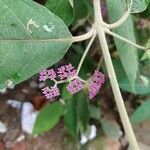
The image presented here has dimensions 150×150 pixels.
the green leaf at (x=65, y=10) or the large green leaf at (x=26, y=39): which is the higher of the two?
the large green leaf at (x=26, y=39)

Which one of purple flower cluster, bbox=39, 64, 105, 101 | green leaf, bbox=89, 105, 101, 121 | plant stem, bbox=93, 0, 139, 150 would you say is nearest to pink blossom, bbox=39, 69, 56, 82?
purple flower cluster, bbox=39, 64, 105, 101

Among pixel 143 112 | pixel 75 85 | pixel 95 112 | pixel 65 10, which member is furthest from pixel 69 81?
pixel 95 112

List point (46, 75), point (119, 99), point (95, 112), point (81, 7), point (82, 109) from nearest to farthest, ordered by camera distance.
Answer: point (119, 99), point (46, 75), point (81, 7), point (82, 109), point (95, 112)

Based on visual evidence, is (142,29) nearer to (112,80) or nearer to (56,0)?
(56,0)

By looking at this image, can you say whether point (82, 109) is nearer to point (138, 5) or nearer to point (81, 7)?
point (81, 7)

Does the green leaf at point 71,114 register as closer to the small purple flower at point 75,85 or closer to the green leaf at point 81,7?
the green leaf at point 81,7

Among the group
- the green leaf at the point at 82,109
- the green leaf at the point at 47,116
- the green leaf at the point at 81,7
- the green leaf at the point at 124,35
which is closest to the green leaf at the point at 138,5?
the green leaf at the point at 124,35

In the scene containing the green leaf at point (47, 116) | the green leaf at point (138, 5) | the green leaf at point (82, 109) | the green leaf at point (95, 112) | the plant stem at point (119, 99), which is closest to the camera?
the plant stem at point (119, 99)

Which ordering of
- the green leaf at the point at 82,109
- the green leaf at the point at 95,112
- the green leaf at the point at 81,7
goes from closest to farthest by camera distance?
the green leaf at the point at 81,7 → the green leaf at the point at 82,109 → the green leaf at the point at 95,112
